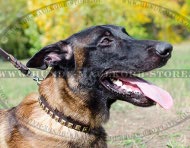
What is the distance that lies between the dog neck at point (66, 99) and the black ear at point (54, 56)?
0.45 ft

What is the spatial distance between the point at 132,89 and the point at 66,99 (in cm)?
64

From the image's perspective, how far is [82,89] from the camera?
4.11m

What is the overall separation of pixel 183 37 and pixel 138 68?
20868mm

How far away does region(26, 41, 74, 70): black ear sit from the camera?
13.5ft

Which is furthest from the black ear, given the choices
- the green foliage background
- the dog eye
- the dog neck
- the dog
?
the green foliage background

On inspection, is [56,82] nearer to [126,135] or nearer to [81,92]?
[81,92]

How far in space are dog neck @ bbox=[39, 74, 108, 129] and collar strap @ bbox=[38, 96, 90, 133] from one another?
0.03m

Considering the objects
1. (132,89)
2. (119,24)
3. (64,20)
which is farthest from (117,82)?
(119,24)

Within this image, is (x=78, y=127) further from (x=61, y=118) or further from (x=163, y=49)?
(x=163, y=49)

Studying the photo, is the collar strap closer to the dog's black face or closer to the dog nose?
the dog's black face

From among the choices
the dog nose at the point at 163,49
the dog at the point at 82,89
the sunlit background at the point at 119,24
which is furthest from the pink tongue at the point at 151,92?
the sunlit background at the point at 119,24

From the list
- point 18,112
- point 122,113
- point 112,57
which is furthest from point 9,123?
point 122,113

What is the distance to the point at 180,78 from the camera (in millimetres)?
9734

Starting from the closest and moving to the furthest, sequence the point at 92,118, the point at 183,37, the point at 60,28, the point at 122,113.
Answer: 1. the point at 92,118
2. the point at 122,113
3. the point at 60,28
4. the point at 183,37
